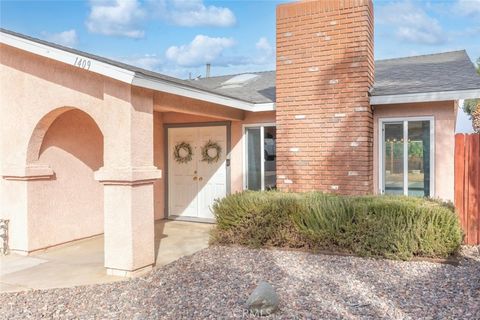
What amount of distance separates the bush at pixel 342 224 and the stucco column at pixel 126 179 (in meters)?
1.78

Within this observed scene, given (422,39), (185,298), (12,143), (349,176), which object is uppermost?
(422,39)

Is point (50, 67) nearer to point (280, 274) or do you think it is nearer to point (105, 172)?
point (105, 172)

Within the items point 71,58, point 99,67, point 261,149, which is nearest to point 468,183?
point 261,149

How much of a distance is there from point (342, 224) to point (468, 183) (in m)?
2.65

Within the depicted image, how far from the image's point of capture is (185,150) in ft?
32.7

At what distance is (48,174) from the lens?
684 cm

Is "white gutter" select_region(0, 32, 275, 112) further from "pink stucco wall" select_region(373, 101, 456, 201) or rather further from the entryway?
"pink stucco wall" select_region(373, 101, 456, 201)

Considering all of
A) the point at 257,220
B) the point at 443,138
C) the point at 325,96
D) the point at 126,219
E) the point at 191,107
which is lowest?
the point at 257,220

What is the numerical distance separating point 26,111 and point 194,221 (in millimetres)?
4789

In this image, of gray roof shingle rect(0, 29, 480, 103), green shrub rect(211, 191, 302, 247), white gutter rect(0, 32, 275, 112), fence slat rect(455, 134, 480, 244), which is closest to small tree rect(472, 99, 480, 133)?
gray roof shingle rect(0, 29, 480, 103)

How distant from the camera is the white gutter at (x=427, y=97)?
6.41 meters

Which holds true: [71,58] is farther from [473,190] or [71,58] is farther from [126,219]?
[473,190]

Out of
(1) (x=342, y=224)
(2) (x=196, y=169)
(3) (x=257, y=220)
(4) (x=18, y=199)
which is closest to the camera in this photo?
(1) (x=342, y=224)

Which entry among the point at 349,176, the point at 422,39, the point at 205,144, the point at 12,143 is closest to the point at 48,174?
the point at 12,143
